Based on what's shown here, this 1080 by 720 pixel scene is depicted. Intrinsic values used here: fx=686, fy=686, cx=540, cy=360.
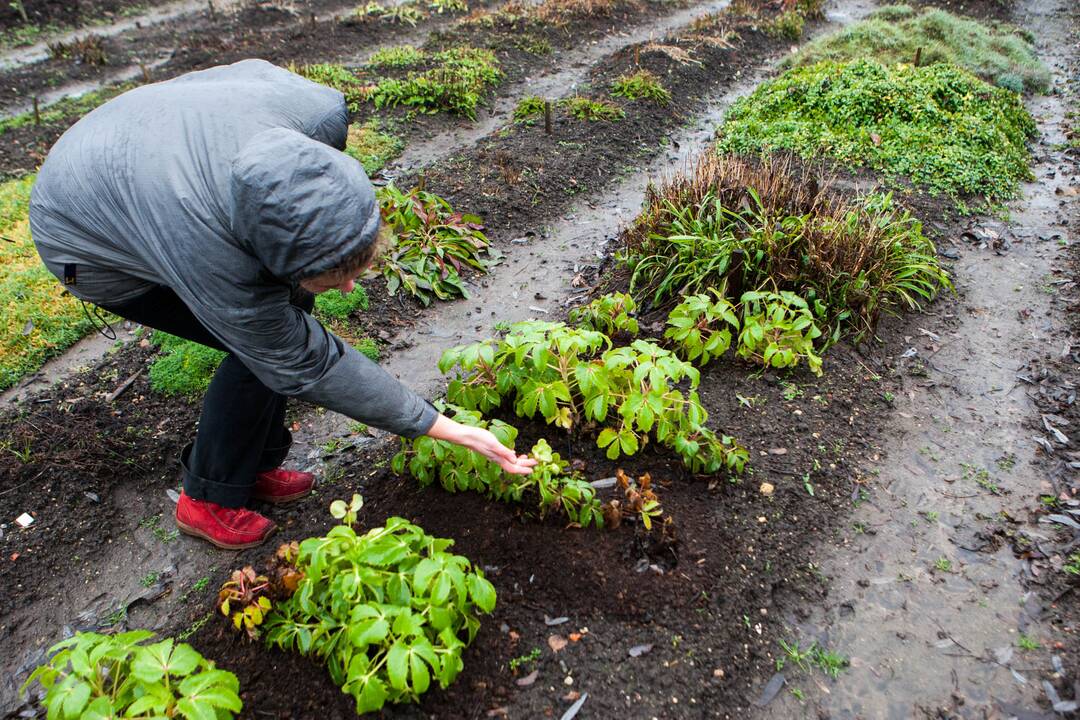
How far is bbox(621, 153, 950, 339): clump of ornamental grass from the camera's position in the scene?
3918 millimetres

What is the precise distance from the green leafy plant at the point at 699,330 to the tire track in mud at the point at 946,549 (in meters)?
0.89

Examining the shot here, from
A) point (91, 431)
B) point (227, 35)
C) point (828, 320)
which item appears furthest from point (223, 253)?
point (227, 35)

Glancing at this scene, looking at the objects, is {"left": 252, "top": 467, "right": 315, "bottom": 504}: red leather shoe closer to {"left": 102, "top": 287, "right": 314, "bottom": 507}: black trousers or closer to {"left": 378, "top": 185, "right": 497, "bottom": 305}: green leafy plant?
{"left": 102, "top": 287, "right": 314, "bottom": 507}: black trousers

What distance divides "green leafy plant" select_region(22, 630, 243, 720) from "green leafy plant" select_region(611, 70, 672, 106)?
7.37 meters

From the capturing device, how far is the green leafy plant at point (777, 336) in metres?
3.41

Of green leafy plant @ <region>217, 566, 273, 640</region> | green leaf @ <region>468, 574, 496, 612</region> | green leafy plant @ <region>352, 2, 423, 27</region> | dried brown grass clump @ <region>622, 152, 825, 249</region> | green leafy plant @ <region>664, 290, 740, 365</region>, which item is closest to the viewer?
green leaf @ <region>468, 574, 496, 612</region>

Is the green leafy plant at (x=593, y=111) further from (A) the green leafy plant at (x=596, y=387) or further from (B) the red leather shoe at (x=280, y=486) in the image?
(B) the red leather shoe at (x=280, y=486)

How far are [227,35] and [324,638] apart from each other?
37.4ft

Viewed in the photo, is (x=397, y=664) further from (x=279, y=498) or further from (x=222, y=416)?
(x=279, y=498)

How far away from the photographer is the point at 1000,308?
4.34 metres

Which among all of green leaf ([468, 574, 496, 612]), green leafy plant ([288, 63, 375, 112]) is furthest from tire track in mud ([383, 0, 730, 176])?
green leaf ([468, 574, 496, 612])

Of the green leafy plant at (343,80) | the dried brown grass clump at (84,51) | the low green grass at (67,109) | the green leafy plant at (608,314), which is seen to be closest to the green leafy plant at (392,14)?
the green leafy plant at (343,80)

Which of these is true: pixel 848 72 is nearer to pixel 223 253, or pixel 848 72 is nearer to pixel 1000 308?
pixel 1000 308

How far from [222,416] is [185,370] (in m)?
1.47
